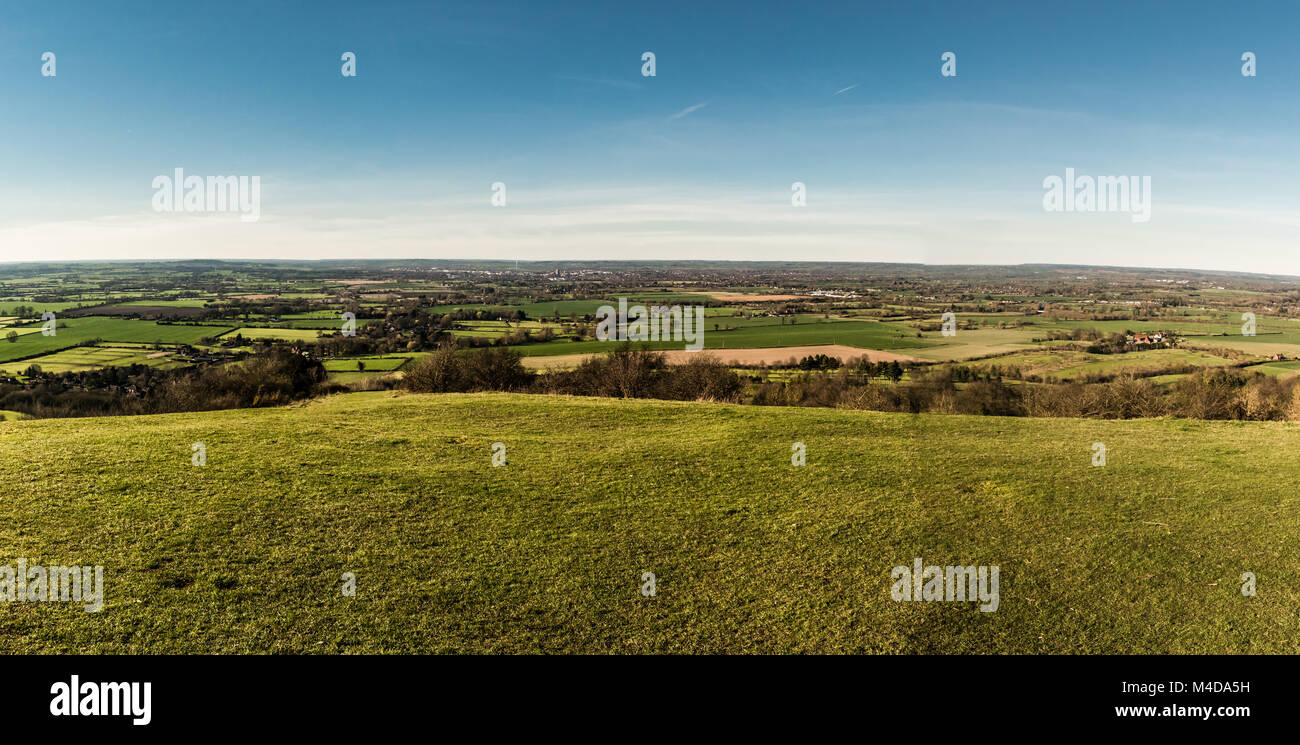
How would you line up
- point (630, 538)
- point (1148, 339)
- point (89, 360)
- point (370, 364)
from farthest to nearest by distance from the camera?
point (1148, 339) < point (370, 364) < point (89, 360) < point (630, 538)

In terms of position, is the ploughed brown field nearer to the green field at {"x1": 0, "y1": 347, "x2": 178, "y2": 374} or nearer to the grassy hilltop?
the green field at {"x1": 0, "y1": 347, "x2": 178, "y2": 374}

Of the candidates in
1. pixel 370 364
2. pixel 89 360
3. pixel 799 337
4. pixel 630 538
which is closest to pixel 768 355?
pixel 799 337

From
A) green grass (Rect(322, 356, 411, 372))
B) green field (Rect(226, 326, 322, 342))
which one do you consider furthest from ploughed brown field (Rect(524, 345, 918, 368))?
green field (Rect(226, 326, 322, 342))

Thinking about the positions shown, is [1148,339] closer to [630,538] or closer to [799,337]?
[799,337]

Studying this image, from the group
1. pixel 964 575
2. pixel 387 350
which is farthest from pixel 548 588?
pixel 387 350
